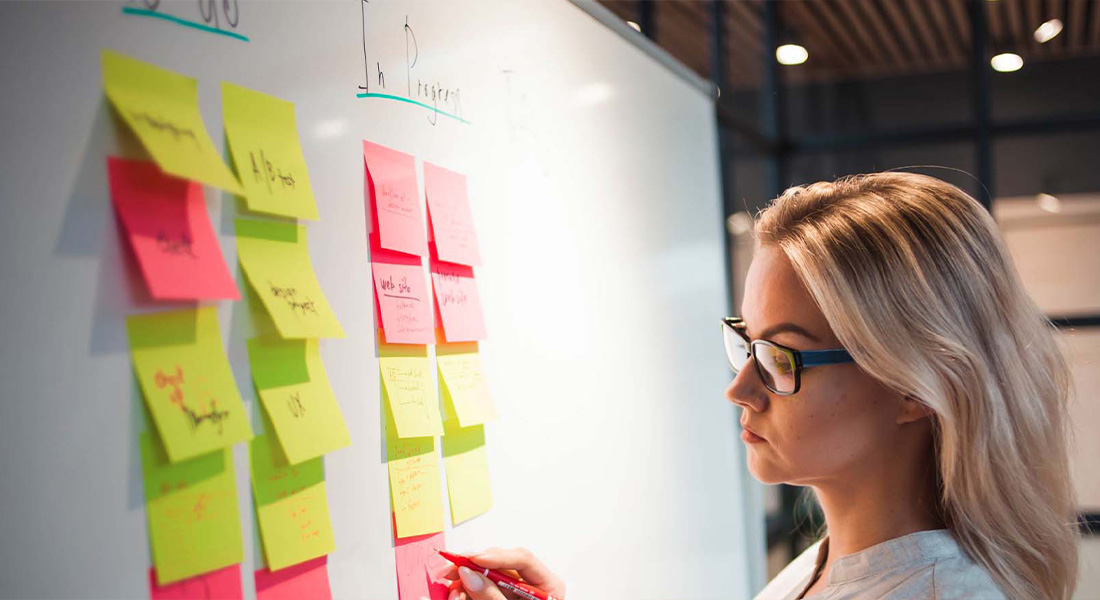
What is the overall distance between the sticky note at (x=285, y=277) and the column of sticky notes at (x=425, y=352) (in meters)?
0.10

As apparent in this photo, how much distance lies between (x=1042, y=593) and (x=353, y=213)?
1.04 meters

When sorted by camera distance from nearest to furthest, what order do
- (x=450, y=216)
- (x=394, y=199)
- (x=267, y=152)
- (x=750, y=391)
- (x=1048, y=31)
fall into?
1. (x=267, y=152)
2. (x=394, y=199)
3. (x=450, y=216)
4. (x=750, y=391)
5. (x=1048, y=31)

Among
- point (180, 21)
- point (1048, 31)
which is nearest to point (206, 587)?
point (180, 21)

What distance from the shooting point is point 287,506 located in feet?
2.84

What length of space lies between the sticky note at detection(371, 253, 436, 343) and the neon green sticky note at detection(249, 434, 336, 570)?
19cm

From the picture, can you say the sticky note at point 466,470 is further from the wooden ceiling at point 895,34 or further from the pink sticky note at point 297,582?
the wooden ceiling at point 895,34

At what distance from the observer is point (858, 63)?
431 cm

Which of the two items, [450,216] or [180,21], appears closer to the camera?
[180,21]

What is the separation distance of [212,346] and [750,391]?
2.50ft

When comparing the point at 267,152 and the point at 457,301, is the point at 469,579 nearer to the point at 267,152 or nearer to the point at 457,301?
the point at 457,301

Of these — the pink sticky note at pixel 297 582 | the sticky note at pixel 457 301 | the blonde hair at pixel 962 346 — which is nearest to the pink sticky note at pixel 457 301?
the sticky note at pixel 457 301

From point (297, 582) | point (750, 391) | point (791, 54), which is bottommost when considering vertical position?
point (297, 582)

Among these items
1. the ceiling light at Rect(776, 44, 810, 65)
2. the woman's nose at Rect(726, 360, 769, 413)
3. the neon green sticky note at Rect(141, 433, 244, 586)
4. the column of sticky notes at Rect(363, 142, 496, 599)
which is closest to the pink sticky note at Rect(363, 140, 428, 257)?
the column of sticky notes at Rect(363, 142, 496, 599)

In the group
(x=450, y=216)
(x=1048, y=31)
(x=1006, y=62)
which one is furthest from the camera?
(x=1006, y=62)
